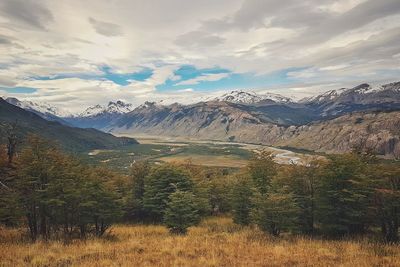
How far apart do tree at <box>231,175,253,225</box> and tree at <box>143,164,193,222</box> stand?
530 cm

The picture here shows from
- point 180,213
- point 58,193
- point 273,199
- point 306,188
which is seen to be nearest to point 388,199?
point 306,188

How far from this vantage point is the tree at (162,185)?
37000 mm

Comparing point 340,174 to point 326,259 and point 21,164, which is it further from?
point 21,164

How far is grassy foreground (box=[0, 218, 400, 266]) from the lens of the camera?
1570cm

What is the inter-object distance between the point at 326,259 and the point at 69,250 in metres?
12.6

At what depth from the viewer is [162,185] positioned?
123ft

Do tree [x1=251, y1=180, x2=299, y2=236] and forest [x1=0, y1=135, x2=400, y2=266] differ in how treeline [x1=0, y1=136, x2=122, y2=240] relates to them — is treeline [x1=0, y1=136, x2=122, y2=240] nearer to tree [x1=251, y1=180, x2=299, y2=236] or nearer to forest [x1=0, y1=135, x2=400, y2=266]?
forest [x1=0, y1=135, x2=400, y2=266]

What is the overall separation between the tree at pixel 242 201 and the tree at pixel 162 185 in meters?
5.30

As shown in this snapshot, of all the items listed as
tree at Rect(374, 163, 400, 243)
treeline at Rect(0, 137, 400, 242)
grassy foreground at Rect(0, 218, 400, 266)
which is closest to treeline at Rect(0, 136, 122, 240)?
treeline at Rect(0, 137, 400, 242)

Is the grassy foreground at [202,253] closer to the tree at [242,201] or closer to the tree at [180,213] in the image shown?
the tree at [180,213]

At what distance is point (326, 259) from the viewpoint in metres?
16.3

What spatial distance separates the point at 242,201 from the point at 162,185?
8762 millimetres

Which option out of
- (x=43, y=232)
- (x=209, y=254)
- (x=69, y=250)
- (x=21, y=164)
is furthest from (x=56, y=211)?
(x=209, y=254)

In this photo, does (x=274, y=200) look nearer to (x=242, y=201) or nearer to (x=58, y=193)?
(x=242, y=201)
